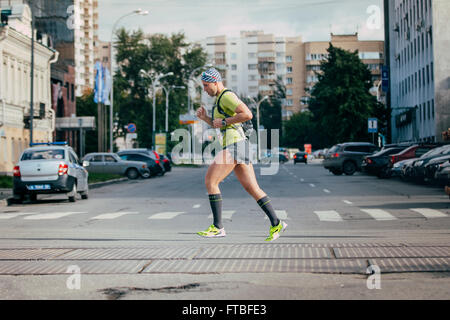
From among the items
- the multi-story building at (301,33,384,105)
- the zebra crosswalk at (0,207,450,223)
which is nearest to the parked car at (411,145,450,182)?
the zebra crosswalk at (0,207,450,223)

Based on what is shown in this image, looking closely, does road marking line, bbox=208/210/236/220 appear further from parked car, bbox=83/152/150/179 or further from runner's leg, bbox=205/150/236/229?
parked car, bbox=83/152/150/179

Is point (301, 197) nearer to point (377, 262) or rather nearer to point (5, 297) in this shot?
point (377, 262)

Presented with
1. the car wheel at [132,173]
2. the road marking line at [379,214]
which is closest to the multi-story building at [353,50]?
the car wheel at [132,173]

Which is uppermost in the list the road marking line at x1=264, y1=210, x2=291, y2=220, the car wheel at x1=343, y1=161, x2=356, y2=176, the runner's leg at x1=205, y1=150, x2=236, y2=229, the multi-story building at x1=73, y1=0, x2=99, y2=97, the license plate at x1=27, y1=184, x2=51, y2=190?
the multi-story building at x1=73, y1=0, x2=99, y2=97

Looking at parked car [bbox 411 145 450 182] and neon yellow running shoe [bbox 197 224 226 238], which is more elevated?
parked car [bbox 411 145 450 182]

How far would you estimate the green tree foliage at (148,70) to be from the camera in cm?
8875

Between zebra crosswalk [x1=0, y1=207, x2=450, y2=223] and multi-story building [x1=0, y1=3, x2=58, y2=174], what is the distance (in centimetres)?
3141

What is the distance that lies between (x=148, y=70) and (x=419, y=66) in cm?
3028

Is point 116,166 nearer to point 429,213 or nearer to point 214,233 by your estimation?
point 429,213

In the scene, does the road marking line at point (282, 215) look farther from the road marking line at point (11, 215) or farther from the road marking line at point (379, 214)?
the road marking line at point (11, 215)

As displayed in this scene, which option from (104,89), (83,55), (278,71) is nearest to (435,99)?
(104,89)

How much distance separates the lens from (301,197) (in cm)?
2403

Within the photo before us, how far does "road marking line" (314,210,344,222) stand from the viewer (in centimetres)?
1582

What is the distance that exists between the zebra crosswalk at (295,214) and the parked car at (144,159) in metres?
26.6
